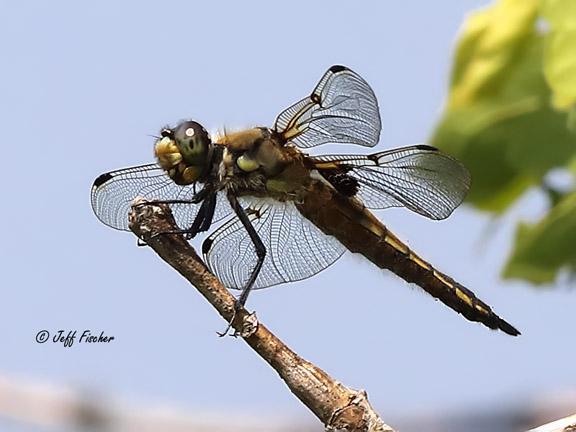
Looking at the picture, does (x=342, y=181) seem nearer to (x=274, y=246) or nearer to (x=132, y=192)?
(x=274, y=246)

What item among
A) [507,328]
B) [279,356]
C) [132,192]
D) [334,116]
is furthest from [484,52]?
[279,356]

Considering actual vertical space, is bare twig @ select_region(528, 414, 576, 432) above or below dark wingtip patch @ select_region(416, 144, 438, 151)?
below

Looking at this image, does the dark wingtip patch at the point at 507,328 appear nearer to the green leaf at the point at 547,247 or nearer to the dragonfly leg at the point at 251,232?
the green leaf at the point at 547,247

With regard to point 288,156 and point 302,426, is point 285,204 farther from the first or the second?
point 302,426

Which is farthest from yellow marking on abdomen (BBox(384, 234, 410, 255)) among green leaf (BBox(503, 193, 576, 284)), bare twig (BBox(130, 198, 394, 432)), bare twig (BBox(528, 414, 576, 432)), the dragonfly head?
bare twig (BBox(528, 414, 576, 432))

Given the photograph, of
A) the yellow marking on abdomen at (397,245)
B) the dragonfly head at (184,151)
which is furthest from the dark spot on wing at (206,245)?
the yellow marking on abdomen at (397,245)

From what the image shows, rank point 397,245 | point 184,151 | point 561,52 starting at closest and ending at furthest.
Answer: point 561,52 → point 184,151 → point 397,245

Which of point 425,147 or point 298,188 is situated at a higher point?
point 425,147

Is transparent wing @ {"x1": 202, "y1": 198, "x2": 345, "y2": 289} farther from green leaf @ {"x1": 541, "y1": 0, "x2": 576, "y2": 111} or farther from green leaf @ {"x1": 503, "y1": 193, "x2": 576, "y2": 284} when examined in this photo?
green leaf @ {"x1": 541, "y1": 0, "x2": 576, "y2": 111}
